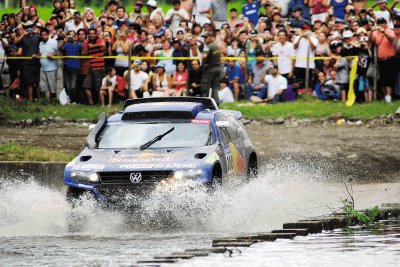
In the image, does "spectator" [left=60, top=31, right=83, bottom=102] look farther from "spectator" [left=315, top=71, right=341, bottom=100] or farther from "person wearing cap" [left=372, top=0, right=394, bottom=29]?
"person wearing cap" [left=372, top=0, right=394, bottom=29]

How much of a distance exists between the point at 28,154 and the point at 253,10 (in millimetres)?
9801

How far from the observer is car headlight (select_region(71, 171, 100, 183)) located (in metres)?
16.5

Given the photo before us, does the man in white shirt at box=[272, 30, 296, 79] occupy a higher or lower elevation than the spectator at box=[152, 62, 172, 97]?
higher

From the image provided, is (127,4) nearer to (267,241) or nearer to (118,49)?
(118,49)

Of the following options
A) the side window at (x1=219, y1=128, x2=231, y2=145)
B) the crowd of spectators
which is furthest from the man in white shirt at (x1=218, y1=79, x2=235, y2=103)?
the side window at (x1=219, y1=128, x2=231, y2=145)

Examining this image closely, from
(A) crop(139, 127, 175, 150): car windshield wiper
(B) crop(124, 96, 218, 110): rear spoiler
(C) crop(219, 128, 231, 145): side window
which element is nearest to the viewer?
(A) crop(139, 127, 175, 150): car windshield wiper

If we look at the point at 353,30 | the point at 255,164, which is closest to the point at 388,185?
the point at 255,164

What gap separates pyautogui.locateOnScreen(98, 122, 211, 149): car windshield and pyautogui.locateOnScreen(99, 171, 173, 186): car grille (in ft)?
3.05

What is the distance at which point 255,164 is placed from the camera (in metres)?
20.0

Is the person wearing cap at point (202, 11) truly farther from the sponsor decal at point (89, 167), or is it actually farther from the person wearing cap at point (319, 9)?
the sponsor decal at point (89, 167)

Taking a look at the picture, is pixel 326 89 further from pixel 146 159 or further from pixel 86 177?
pixel 86 177

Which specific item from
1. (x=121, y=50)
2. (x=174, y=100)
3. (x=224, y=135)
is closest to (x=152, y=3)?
(x=121, y=50)

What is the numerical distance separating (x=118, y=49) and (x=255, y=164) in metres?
10.6

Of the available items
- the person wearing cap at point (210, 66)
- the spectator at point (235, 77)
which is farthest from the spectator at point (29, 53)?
the spectator at point (235, 77)
